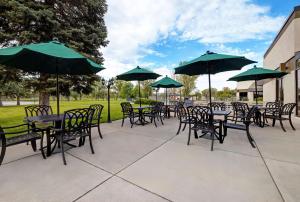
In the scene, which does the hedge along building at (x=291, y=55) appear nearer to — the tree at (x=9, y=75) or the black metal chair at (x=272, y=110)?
the black metal chair at (x=272, y=110)

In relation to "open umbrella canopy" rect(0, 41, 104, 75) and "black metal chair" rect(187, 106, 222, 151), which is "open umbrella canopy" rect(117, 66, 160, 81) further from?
"black metal chair" rect(187, 106, 222, 151)

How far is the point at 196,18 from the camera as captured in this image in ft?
30.1

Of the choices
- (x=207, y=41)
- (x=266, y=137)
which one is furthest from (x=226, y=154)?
(x=207, y=41)

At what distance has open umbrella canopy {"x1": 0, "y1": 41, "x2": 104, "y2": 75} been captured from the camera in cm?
287

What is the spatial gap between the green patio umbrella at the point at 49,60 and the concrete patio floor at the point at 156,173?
6.24ft

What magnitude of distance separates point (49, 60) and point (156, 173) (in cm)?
391

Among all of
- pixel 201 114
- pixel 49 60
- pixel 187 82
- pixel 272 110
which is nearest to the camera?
pixel 201 114

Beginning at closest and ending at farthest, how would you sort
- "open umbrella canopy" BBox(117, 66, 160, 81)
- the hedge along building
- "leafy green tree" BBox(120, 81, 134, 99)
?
1. "open umbrella canopy" BBox(117, 66, 160, 81)
2. the hedge along building
3. "leafy green tree" BBox(120, 81, 134, 99)

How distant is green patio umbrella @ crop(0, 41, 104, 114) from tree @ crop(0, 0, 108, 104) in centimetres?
301

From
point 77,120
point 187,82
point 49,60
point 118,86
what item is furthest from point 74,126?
point 118,86

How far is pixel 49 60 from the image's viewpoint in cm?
392

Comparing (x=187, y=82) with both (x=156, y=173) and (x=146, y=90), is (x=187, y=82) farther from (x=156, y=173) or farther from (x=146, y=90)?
(x=156, y=173)

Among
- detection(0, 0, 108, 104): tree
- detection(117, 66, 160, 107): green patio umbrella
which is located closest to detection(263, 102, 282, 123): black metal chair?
detection(117, 66, 160, 107): green patio umbrella

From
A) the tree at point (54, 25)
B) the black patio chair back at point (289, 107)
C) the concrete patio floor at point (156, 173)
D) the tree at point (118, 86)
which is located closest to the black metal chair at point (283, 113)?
the black patio chair back at point (289, 107)
